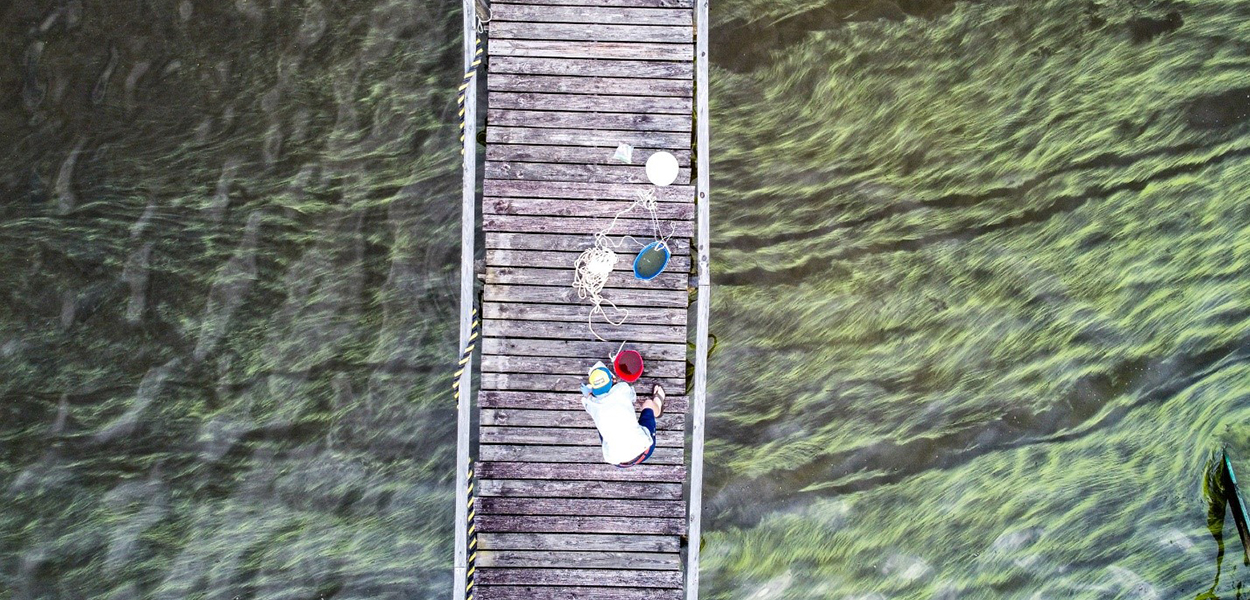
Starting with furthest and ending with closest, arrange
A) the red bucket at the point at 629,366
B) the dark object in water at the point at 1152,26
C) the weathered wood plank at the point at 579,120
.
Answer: the dark object in water at the point at 1152,26
the weathered wood plank at the point at 579,120
the red bucket at the point at 629,366

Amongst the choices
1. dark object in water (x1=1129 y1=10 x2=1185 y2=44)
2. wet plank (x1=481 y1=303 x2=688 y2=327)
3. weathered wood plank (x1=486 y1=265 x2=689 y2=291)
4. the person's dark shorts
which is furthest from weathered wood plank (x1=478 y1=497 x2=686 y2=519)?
dark object in water (x1=1129 y1=10 x2=1185 y2=44)

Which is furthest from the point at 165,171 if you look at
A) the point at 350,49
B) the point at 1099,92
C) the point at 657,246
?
the point at 1099,92

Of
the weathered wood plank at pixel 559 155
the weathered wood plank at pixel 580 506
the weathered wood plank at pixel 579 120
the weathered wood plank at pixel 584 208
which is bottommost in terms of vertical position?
the weathered wood plank at pixel 580 506

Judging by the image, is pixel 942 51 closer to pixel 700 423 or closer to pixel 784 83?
pixel 784 83

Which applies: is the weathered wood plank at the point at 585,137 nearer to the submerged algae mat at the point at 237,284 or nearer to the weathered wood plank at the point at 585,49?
the weathered wood plank at the point at 585,49

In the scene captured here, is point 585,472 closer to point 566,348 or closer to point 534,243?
point 566,348

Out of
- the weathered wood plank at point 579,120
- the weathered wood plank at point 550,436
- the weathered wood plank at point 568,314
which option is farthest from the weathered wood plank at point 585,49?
the weathered wood plank at point 550,436
